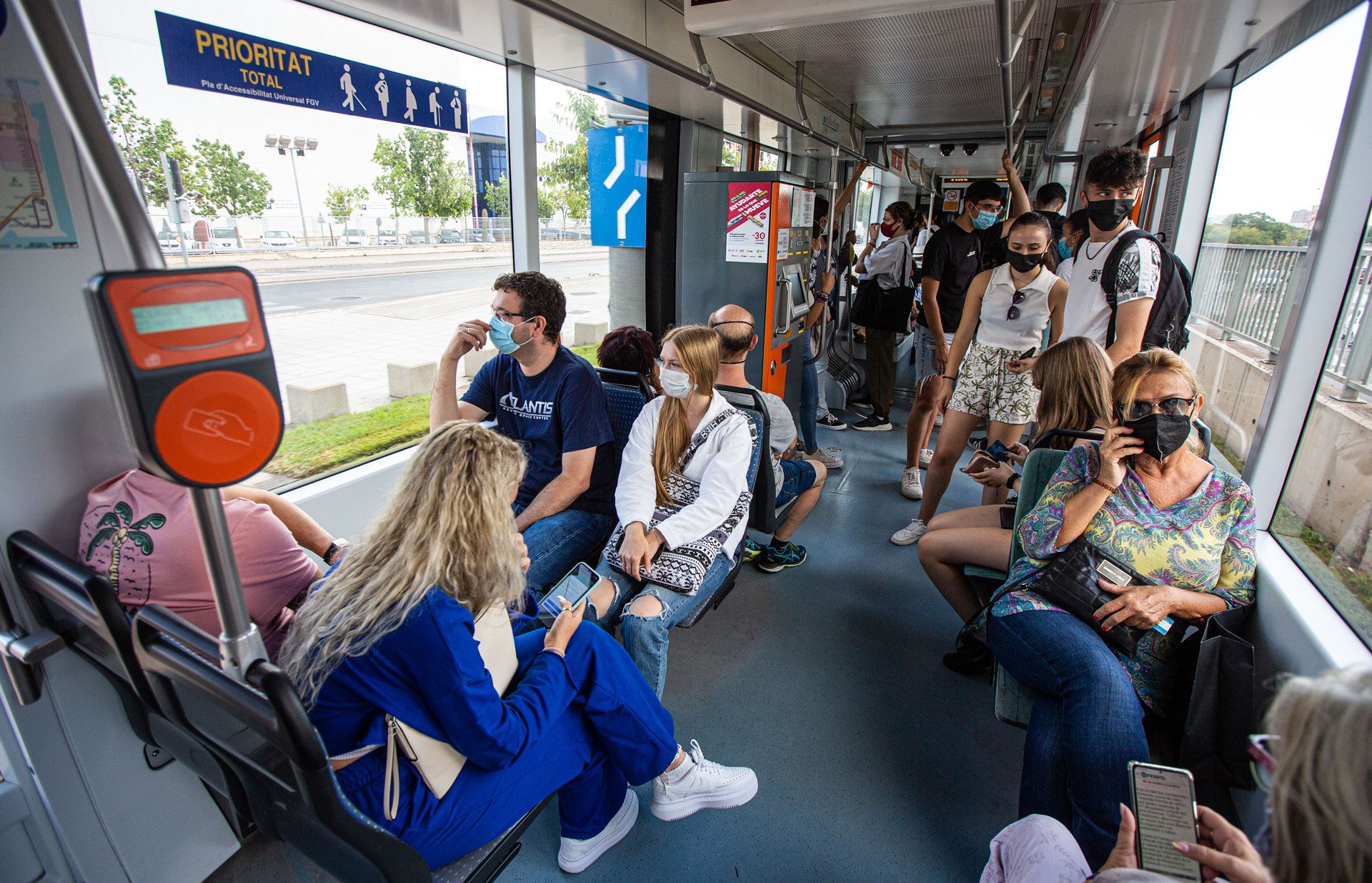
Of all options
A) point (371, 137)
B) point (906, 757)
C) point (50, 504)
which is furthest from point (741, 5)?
point (906, 757)

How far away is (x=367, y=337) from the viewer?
3328 mm

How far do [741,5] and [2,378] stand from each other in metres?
2.35

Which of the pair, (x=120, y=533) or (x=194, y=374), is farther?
(x=120, y=533)

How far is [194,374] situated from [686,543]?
5.98ft

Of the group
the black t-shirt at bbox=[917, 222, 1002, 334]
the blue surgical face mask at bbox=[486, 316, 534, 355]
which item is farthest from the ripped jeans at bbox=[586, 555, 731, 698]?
the black t-shirt at bbox=[917, 222, 1002, 334]

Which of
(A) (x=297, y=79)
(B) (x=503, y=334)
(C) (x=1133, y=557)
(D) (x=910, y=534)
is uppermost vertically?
(A) (x=297, y=79)

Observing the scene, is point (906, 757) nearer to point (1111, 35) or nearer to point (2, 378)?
point (2, 378)

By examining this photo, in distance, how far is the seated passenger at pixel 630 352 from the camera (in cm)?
305

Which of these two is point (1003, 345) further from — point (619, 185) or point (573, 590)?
point (619, 185)

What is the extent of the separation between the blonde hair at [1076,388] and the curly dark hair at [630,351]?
64.6 inches

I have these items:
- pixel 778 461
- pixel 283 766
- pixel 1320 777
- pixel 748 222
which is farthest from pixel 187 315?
pixel 748 222

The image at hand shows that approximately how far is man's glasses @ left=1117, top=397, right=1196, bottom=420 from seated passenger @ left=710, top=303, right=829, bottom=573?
4.13 ft

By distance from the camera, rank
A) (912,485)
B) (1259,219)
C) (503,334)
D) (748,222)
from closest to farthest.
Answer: (503,334)
(1259,219)
(912,485)
(748,222)

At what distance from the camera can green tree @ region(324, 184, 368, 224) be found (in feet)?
9.34
